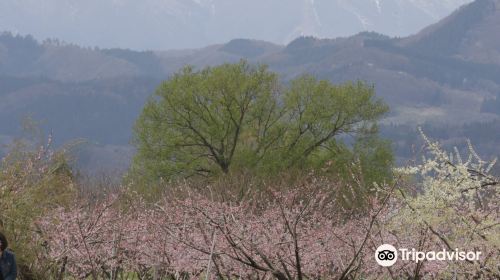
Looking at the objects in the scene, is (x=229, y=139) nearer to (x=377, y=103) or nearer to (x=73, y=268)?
(x=377, y=103)

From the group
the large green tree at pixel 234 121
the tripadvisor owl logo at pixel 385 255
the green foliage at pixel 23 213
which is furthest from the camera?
the large green tree at pixel 234 121

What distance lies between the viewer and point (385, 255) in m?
11.5

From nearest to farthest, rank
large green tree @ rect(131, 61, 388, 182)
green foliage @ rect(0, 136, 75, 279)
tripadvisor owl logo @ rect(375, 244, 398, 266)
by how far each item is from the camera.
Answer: tripadvisor owl logo @ rect(375, 244, 398, 266)
green foliage @ rect(0, 136, 75, 279)
large green tree @ rect(131, 61, 388, 182)

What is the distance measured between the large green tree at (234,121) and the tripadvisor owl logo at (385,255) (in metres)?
34.1

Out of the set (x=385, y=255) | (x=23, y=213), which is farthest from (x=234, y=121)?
(x=385, y=255)

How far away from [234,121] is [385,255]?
3560cm

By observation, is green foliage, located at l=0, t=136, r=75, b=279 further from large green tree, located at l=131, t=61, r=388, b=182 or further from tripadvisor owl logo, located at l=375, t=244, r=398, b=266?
large green tree, located at l=131, t=61, r=388, b=182

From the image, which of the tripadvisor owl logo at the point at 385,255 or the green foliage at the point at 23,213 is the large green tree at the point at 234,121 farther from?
the tripadvisor owl logo at the point at 385,255

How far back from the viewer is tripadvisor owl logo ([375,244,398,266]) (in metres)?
11.1

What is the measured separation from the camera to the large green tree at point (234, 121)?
46.5m

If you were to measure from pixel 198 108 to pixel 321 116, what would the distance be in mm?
8508

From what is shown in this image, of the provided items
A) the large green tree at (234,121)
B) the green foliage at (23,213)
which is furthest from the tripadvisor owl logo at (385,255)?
the large green tree at (234,121)

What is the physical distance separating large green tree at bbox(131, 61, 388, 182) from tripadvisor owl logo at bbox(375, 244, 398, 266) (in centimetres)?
3408

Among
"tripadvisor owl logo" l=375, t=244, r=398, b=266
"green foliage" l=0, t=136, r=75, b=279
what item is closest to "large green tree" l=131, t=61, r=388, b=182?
"green foliage" l=0, t=136, r=75, b=279
